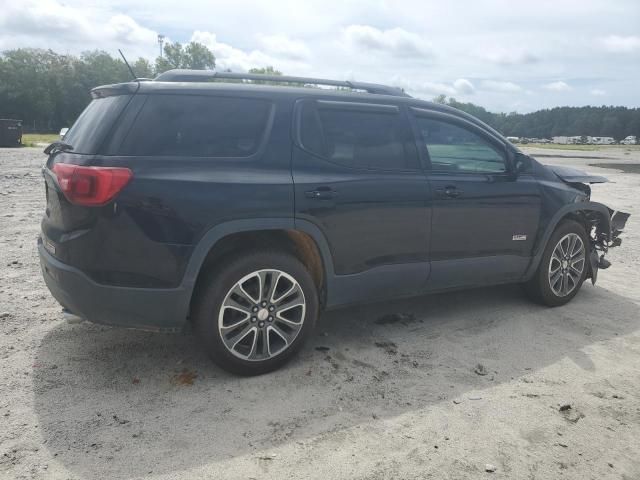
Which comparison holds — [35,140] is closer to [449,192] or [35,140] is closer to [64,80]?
[449,192]

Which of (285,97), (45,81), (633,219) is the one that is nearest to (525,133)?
(45,81)

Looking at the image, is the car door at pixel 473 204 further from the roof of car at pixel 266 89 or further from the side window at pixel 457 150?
the roof of car at pixel 266 89

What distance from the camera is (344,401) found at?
320cm

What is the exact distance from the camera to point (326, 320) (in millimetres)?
4516

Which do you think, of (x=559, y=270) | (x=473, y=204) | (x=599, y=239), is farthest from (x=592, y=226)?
(x=473, y=204)

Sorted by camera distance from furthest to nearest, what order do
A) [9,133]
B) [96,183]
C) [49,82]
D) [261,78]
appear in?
[49,82] → [9,133] → [261,78] → [96,183]

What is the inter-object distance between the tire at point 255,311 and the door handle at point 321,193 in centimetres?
43

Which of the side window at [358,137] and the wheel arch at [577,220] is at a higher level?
the side window at [358,137]

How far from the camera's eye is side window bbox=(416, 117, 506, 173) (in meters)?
4.18

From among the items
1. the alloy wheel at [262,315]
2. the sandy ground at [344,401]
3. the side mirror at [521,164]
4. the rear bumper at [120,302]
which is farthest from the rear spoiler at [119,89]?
the side mirror at [521,164]

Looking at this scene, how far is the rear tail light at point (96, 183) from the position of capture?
301cm

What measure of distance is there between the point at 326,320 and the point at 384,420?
61.8 inches

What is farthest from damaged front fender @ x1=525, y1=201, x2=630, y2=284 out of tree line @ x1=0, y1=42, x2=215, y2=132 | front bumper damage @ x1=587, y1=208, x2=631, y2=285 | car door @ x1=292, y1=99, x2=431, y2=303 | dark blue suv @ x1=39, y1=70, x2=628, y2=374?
tree line @ x1=0, y1=42, x2=215, y2=132

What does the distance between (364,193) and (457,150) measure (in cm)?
110
